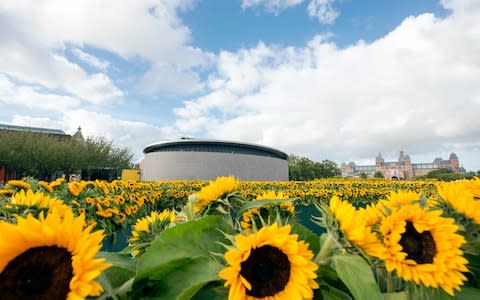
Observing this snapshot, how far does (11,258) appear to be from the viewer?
409mm

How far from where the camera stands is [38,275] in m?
0.39

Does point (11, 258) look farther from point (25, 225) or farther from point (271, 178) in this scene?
point (271, 178)

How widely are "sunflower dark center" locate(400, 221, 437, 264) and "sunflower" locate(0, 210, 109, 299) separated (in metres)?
0.52

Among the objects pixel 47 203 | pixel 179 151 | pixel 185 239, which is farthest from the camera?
pixel 179 151

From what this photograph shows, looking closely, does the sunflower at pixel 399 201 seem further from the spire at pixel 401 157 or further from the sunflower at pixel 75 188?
the spire at pixel 401 157

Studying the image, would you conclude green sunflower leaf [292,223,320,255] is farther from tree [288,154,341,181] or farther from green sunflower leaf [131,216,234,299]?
tree [288,154,341,181]

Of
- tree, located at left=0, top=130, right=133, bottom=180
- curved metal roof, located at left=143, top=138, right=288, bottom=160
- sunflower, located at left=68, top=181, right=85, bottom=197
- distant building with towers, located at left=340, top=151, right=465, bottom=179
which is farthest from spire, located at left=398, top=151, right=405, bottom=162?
sunflower, located at left=68, top=181, right=85, bottom=197

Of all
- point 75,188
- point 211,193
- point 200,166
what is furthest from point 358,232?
point 200,166

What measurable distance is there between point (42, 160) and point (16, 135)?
4.64 metres

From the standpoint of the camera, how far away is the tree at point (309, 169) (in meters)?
55.4

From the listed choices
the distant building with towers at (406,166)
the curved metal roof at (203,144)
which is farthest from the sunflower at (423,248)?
the distant building with towers at (406,166)

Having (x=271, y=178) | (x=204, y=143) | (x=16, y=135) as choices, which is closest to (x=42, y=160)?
(x=16, y=135)

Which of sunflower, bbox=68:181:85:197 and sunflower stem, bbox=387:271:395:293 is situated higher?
sunflower, bbox=68:181:85:197

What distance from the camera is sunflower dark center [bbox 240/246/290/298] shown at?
47 cm
